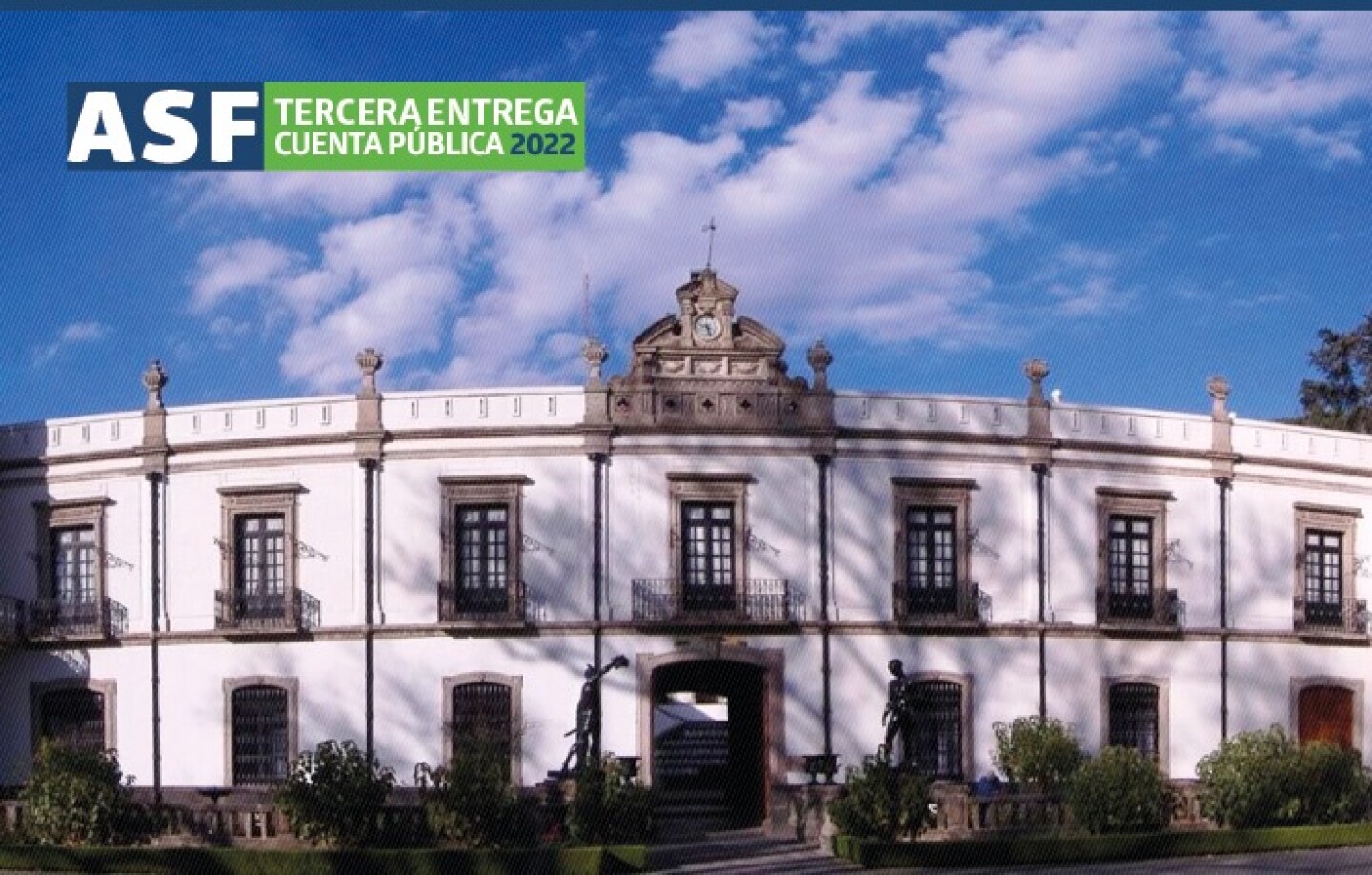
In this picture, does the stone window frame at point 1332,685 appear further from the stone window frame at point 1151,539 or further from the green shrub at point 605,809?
the green shrub at point 605,809

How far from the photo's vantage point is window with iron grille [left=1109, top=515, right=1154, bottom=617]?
34156 mm

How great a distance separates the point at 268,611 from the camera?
107ft

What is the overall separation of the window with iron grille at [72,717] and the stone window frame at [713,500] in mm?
11180

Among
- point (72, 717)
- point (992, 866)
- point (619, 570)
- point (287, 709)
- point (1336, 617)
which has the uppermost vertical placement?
point (619, 570)

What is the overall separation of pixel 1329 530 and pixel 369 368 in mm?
19135

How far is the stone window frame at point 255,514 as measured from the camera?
3247 cm

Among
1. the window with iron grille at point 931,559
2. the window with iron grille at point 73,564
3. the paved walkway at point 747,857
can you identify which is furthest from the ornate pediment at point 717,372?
the window with iron grille at point 73,564

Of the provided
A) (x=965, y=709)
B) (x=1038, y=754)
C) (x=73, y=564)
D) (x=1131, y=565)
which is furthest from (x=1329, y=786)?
(x=73, y=564)

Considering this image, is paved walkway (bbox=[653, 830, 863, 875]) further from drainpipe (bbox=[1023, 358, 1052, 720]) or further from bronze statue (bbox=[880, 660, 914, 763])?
drainpipe (bbox=[1023, 358, 1052, 720])

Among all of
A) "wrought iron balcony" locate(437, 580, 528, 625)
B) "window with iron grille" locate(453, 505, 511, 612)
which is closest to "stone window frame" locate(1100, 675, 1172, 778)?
"wrought iron balcony" locate(437, 580, 528, 625)

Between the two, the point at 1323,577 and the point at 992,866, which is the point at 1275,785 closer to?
the point at 992,866

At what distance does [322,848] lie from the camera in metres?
24.3

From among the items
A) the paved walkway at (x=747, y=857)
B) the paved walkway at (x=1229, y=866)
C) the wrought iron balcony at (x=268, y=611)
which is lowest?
the paved walkway at (x=747, y=857)

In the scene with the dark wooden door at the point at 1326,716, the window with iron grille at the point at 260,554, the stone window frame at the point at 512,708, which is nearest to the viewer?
the stone window frame at the point at 512,708
